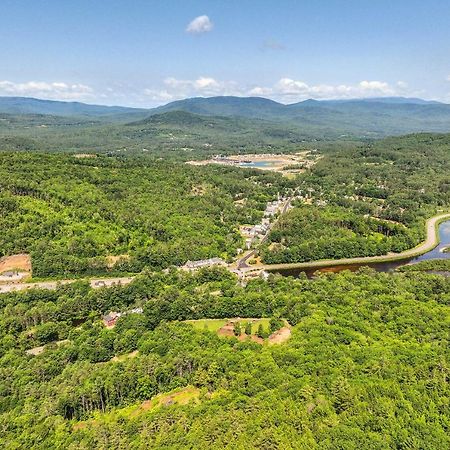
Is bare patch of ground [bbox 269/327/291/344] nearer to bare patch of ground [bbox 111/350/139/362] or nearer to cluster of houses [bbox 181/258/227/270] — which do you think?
bare patch of ground [bbox 111/350/139/362]

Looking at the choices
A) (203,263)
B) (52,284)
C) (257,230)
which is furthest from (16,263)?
(257,230)

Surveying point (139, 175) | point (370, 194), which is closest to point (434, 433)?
point (139, 175)

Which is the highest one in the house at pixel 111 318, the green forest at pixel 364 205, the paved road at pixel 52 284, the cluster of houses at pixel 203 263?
the green forest at pixel 364 205

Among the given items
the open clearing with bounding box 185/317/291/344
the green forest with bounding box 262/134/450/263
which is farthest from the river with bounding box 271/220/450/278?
the open clearing with bounding box 185/317/291/344

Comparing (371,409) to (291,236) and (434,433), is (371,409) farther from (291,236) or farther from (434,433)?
(291,236)

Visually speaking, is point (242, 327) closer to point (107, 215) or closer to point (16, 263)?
point (16, 263)

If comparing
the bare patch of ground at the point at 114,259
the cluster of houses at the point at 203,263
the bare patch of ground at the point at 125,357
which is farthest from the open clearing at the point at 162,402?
the bare patch of ground at the point at 114,259

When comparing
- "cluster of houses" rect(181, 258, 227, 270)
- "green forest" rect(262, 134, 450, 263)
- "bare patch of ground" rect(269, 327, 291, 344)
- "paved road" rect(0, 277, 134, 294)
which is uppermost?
"green forest" rect(262, 134, 450, 263)

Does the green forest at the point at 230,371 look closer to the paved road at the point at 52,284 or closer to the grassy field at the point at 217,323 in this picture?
the grassy field at the point at 217,323
